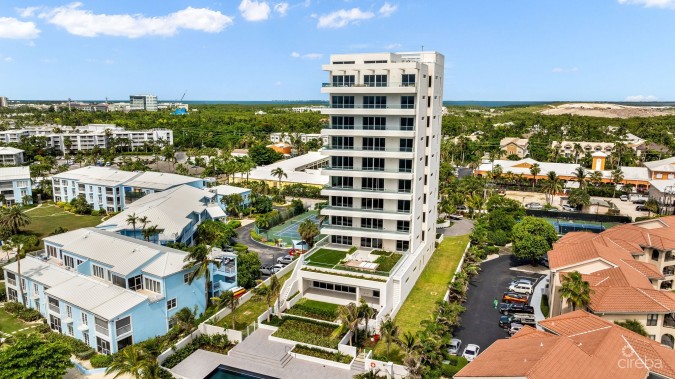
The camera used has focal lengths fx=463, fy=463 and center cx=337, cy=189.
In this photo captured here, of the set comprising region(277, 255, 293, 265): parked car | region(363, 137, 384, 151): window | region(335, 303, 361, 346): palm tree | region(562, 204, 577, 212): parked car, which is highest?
region(363, 137, 384, 151): window

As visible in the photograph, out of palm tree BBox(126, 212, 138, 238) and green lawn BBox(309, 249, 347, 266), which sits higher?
palm tree BBox(126, 212, 138, 238)

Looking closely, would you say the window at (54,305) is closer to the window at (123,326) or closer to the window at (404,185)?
the window at (123,326)

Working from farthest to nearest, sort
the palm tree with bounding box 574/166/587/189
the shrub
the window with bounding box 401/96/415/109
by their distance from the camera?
the palm tree with bounding box 574/166/587/189 < the window with bounding box 401/96/415/109 < the shrub

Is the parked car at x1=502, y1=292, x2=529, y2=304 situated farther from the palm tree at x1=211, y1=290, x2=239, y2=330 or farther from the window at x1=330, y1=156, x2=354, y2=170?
the palm tree at x1=211, y1=290, x2=239, y2=330

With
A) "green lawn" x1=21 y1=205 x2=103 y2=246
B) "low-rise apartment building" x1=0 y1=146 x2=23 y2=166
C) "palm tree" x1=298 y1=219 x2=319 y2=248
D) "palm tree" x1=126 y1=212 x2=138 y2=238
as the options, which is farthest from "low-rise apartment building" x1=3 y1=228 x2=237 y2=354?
"low-rise apartment building" x1=0 y1=146 x2=23 y2=166

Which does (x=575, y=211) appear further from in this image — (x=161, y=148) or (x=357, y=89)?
(x=161, y=148)

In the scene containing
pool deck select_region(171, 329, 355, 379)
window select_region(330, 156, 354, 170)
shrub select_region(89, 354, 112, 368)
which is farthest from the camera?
window select_region(330, 156, 354, 170)

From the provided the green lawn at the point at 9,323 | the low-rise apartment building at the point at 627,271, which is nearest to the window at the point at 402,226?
the low-rise apartment building at the point at 627,271

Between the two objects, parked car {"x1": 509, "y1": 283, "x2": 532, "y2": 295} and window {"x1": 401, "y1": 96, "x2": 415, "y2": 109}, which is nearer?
window {"x1": 401, "y1": 96, "x2": 415, "y2": 109}
